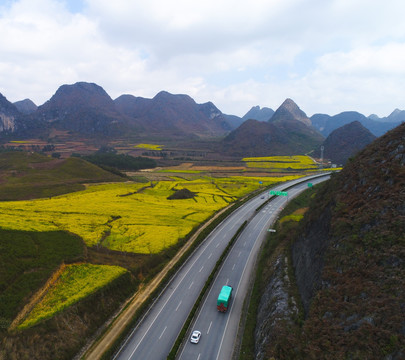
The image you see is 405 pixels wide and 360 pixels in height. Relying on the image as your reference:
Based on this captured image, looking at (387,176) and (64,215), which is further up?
(387,176)

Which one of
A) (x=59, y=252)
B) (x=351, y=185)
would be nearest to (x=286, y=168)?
(x=351, y=185)

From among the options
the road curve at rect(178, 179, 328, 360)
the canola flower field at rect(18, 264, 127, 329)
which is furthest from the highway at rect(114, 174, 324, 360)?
the canola flower field at rect(18, 264, 127, 329)

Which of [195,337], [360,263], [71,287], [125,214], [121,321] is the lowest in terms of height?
[121,321]

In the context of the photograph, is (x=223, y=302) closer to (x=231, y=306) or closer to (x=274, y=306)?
(x=231, y=306)

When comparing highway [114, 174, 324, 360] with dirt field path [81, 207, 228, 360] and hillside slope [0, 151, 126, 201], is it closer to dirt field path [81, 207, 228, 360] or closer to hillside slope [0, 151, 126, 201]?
dirt field path [81, 207, 228, 360]

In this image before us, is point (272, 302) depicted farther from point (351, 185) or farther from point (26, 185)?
point (26, 185)

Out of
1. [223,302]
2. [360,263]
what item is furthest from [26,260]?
[360,263]

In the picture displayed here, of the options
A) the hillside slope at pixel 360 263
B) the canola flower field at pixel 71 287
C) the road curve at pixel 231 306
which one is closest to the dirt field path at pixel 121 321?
the canola flower field at pixel 71 287
